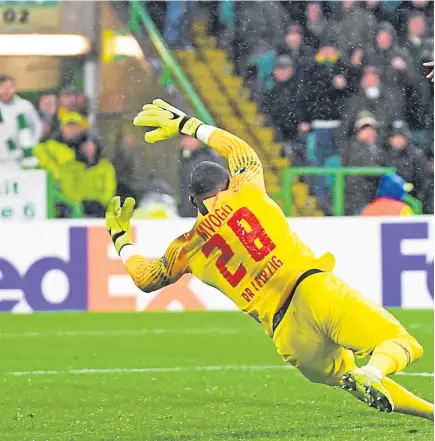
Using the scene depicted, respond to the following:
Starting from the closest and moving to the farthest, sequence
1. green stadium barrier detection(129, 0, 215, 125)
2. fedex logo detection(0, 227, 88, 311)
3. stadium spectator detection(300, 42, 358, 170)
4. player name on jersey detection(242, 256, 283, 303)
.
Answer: player name on jersey detection(242, 256, 283, 303) < fedex logo detection(0, 227, 88, 311) < stadium spectator detection(300, 42, 358, 170) < green stadium barrier detection(129, 0, 215, 125)

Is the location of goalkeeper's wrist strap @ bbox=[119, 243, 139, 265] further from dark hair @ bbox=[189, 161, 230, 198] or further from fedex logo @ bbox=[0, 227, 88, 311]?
fedex logo @ bbox=[0, 227, 88, 311]

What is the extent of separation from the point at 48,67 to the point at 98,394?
616 centimetres

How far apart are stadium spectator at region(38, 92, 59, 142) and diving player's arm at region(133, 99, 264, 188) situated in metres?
6.40

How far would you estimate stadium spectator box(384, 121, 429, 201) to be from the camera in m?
12.8

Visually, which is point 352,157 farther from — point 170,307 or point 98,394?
point 98,394

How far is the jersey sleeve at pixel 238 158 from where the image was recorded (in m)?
5.88

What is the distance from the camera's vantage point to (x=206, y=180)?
577 cm

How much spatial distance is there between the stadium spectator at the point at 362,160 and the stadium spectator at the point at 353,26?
981 mm

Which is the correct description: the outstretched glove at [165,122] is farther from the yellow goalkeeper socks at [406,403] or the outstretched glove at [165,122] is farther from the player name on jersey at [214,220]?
the yellow goalkeeper socks at [406,403]

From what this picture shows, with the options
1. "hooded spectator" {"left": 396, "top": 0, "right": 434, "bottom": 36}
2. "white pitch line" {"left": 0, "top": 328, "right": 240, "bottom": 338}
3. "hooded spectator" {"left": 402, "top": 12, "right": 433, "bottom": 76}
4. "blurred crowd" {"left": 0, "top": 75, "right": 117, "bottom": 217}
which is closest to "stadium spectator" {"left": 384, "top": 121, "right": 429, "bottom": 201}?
"hooded spectator" {"left": 402, "top": 12, "right": 433, "bottom": 76}

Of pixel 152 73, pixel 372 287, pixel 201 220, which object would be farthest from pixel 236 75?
pixel 201 220

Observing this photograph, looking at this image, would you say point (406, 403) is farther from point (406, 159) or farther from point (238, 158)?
point (406, 159)

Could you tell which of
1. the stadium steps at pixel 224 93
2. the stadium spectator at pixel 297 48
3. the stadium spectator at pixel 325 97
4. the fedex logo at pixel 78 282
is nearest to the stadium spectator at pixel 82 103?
the fedex logo at pixel 78 282

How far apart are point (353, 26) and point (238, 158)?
7.67 m
